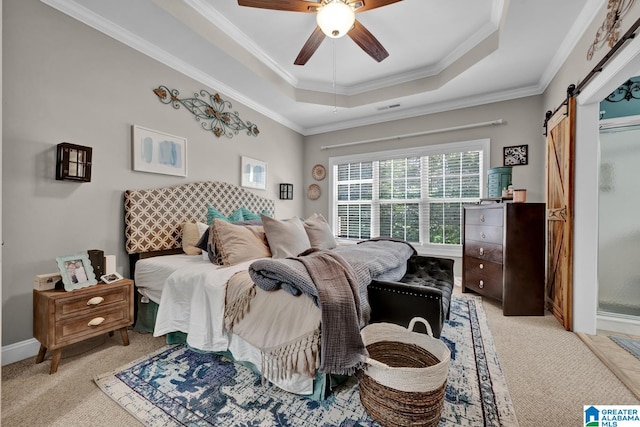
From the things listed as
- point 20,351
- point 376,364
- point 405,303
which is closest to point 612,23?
point 405,303

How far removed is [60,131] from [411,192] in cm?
421

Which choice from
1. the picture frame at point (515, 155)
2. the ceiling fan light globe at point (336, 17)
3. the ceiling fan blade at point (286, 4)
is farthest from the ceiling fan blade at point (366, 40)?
the picture frame at point (515, 155)

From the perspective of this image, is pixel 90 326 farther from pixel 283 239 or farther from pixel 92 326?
pixel 283 239

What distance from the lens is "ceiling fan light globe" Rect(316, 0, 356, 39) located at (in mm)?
1891

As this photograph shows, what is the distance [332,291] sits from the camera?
4.84 ft

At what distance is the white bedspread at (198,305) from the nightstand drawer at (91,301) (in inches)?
13.3

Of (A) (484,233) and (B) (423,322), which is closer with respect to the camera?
(B) (423,322)

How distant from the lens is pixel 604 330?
251 centimetres

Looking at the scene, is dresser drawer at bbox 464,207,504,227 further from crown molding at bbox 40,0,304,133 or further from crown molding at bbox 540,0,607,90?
crown molding at bbox 40,0,304,133

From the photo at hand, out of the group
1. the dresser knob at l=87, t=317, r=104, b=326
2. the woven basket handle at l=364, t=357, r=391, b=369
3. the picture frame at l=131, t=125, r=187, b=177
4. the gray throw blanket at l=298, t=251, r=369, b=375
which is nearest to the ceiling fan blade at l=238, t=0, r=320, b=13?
the picture frame at l=131, t=125, r=187, b=177

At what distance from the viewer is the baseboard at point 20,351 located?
1909 millimetres

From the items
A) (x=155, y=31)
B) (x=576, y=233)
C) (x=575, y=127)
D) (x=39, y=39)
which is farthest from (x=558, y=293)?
(x=39, y=39)

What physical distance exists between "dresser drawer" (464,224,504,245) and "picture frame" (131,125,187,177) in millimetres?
3506

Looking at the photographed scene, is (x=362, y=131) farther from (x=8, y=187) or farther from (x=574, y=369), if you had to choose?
(x=8, y=187)
